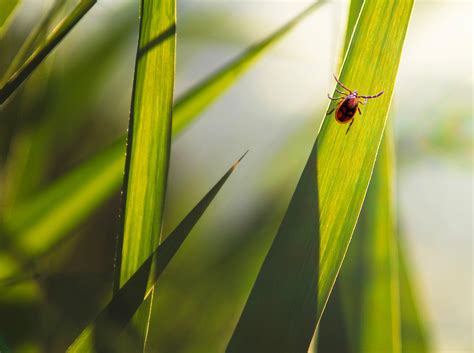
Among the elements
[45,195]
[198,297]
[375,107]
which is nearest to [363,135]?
[375,107]

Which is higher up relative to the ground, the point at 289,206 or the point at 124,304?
the point at 289,206

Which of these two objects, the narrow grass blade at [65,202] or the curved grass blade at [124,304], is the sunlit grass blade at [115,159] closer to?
the narrow grass blade at [65,202]

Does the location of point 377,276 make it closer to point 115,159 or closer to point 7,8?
point 115,159

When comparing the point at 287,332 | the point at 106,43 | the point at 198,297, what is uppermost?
the point at 106,43

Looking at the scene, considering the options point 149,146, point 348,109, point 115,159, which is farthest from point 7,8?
point 348,109

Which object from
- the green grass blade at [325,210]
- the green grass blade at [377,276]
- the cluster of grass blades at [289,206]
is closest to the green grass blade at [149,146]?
the cluster of grass blades at [289,206]

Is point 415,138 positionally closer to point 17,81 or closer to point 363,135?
point 363,135
